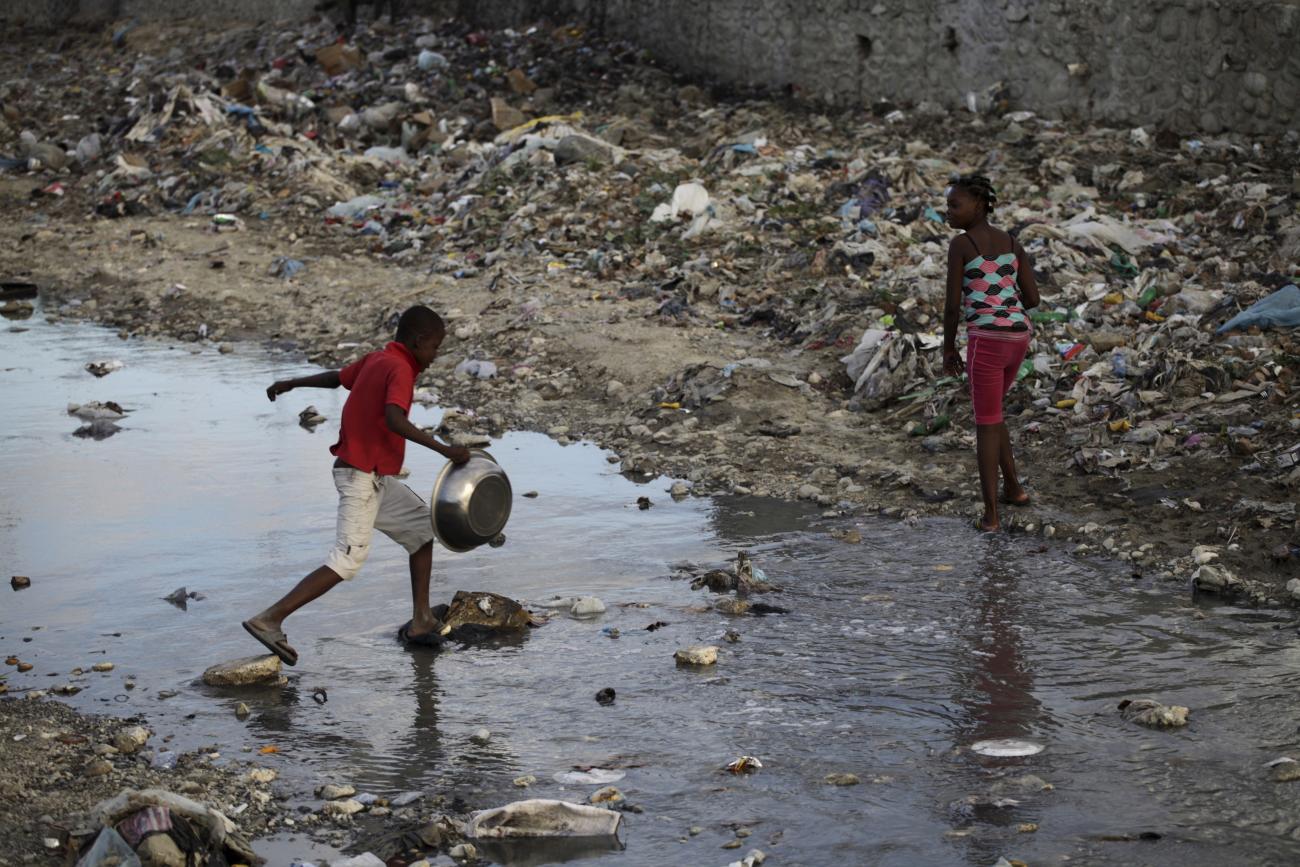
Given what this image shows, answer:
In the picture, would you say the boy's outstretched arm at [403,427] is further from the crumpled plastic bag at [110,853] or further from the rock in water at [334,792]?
the crumpled plastic bag at [110,853]

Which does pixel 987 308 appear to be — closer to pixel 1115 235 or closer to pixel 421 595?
pixel 421 595

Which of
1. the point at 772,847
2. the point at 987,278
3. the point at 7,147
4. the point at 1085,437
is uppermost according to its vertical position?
the point at 7,147

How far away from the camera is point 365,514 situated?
172 inches

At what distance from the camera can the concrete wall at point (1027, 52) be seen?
10.3 m

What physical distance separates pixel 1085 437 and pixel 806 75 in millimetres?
8312

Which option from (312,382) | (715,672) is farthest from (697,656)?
(312,382)

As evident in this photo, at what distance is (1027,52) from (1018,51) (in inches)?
4.0

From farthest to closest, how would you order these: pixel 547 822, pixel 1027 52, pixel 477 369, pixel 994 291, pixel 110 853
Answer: pixel 1027 52
pixel 477 369
pixel 994 291
pixel 547 822
pixel 110 853

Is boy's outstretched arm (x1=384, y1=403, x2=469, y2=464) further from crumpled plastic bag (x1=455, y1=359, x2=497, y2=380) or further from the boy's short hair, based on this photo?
crumpled plastic bag (x1=455, y1=359, x2=497, y2=380)

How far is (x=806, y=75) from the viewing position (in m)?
13.8

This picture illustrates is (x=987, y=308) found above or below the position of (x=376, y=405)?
above

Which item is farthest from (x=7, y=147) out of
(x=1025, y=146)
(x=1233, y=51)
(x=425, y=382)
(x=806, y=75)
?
(x=1233, y=51)

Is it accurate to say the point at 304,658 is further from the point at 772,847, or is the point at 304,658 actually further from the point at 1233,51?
the point at 1233,51

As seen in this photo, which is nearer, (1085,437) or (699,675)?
(699,675)
